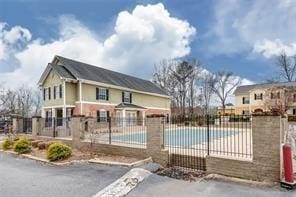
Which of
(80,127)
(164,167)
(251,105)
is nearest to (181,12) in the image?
(80,127)

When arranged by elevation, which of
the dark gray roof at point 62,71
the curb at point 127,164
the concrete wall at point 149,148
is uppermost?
the dark gray roof at point 62,71

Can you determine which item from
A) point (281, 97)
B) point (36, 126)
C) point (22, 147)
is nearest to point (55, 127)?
point (36, 126)

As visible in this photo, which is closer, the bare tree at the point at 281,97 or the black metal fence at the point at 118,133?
the black metal fence at the point at 118,133

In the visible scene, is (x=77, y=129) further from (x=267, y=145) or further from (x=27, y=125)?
(x=267, y=145)

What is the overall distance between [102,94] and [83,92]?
9.57ft

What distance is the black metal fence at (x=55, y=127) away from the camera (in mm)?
18141

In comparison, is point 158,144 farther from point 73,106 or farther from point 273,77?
point 273,77

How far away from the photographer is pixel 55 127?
60.4 ft

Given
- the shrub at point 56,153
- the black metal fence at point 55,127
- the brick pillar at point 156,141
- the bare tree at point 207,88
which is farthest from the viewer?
the bare tree at point 207,88

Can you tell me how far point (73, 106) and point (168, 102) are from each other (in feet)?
69.1

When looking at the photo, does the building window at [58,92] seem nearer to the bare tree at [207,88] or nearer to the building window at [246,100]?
the bare tree at [207,88]

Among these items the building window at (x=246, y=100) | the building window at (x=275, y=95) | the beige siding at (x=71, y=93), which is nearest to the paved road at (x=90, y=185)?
the beige siding at (x=71, y=93)

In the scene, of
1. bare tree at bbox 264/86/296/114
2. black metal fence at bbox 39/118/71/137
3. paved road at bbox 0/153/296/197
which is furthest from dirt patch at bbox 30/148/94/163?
bare tree at bbox 264/86/296/114

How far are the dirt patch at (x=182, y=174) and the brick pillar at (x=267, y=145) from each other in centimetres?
197
